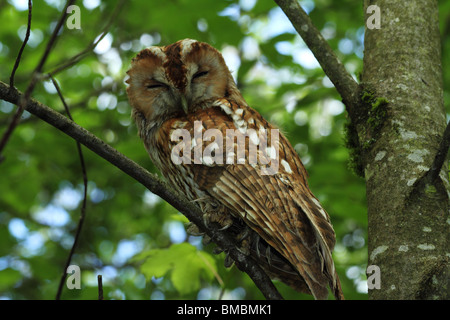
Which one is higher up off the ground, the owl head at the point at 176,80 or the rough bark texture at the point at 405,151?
the owl head at the point at 176,80

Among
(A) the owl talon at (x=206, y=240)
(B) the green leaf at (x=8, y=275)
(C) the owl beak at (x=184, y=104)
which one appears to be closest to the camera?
(A) the owl talon at (x=206, y=240)

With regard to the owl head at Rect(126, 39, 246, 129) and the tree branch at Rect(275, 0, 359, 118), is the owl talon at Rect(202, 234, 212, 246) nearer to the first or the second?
the owl head at Rect(126, 39, 246, 129)

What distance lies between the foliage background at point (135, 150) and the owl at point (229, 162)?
37 centimetres

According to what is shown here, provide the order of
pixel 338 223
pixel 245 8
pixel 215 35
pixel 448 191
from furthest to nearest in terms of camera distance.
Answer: pixel 338 223, pixel 245 8, pixel 215 35, pixel 448 191

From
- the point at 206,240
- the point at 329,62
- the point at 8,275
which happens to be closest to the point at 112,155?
the point at 206,240

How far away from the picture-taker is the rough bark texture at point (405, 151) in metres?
1.82

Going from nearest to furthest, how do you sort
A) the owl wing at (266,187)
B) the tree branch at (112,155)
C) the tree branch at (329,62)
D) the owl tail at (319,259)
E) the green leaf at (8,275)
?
1. the tree branch at (112,155)
2. the owl tail at (319,259)
3. the owl wing at (266,187)
4. the tree branch at (329,62)
5. the green leaf at (8,275)

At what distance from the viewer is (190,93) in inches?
119

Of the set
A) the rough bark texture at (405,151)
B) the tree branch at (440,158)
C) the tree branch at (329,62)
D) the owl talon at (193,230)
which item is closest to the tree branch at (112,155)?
the rough bark texture at (405,151)

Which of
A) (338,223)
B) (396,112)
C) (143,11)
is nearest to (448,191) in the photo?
(396,112)

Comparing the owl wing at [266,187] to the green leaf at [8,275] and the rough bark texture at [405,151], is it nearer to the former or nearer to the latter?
the rough bark texture at [405,151]

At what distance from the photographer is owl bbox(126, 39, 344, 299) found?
2180 millimetres
